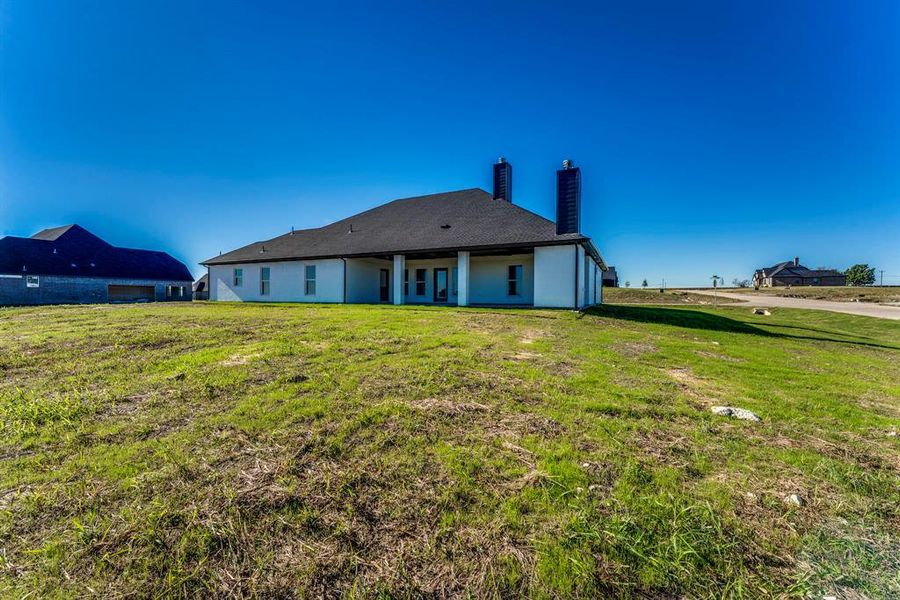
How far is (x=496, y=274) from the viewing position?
18.3m

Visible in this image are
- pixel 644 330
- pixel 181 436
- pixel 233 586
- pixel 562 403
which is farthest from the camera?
pixel 644 330

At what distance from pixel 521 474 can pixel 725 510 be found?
4.40ft

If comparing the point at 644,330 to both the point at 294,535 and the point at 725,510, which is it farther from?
the point at 294,535

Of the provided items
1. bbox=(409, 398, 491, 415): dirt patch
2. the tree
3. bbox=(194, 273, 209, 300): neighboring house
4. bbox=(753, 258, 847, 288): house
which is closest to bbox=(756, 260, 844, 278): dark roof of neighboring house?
bbox=(753, 258, 847, 288): house

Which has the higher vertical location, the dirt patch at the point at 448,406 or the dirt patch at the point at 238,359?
the dirt patch at the point at 238,359

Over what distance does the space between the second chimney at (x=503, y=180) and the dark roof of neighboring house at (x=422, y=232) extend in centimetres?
69

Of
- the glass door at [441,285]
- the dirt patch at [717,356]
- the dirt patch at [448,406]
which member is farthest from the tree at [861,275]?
the dirt patch at [448,406]

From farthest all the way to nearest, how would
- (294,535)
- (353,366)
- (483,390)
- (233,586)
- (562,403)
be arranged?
(353,366)
(483,390)
(562,403)
(294,535)
(233,586)

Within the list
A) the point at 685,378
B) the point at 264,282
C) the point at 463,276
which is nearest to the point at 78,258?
the point at 264,282

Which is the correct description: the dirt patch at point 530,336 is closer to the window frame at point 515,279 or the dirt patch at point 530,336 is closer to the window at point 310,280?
the window frame at point 515,279

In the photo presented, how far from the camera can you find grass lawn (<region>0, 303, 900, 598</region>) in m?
1.98

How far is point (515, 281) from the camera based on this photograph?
1788cm

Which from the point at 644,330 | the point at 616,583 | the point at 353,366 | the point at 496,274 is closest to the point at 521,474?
the point at 616,583

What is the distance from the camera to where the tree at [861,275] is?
69375mm
